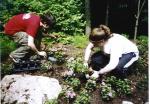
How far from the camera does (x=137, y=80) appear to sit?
589cm

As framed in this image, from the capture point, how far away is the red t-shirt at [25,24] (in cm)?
578

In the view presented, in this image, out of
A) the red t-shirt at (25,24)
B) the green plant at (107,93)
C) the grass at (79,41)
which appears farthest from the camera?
the grass at (79,41)

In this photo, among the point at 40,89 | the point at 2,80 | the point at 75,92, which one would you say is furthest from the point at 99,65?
the point at 2,80

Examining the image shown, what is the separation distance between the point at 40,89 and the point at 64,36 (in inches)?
116

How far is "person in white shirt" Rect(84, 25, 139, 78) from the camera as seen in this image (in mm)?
5375

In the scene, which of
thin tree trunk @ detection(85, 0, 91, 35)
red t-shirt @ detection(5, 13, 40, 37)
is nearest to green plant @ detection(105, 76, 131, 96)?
red t-shirt @ detection(5, 13, 40, 37)

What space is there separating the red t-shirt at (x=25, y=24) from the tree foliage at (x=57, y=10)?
6.36 ft

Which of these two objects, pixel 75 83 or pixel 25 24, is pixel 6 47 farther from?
pixel 75 83

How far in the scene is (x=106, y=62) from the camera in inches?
230

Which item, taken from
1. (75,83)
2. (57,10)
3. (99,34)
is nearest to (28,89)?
(75,83)

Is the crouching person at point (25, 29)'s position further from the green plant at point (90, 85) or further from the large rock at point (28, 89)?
the green plant at point (90, 85)

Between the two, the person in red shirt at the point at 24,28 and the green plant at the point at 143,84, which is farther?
the person in red shirt at the point at 24,28

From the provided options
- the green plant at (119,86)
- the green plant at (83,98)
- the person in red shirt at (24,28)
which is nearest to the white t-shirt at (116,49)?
the green plant at (119,86)

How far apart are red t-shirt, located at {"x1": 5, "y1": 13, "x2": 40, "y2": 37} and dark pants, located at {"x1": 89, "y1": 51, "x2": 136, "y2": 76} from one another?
1.07 m
